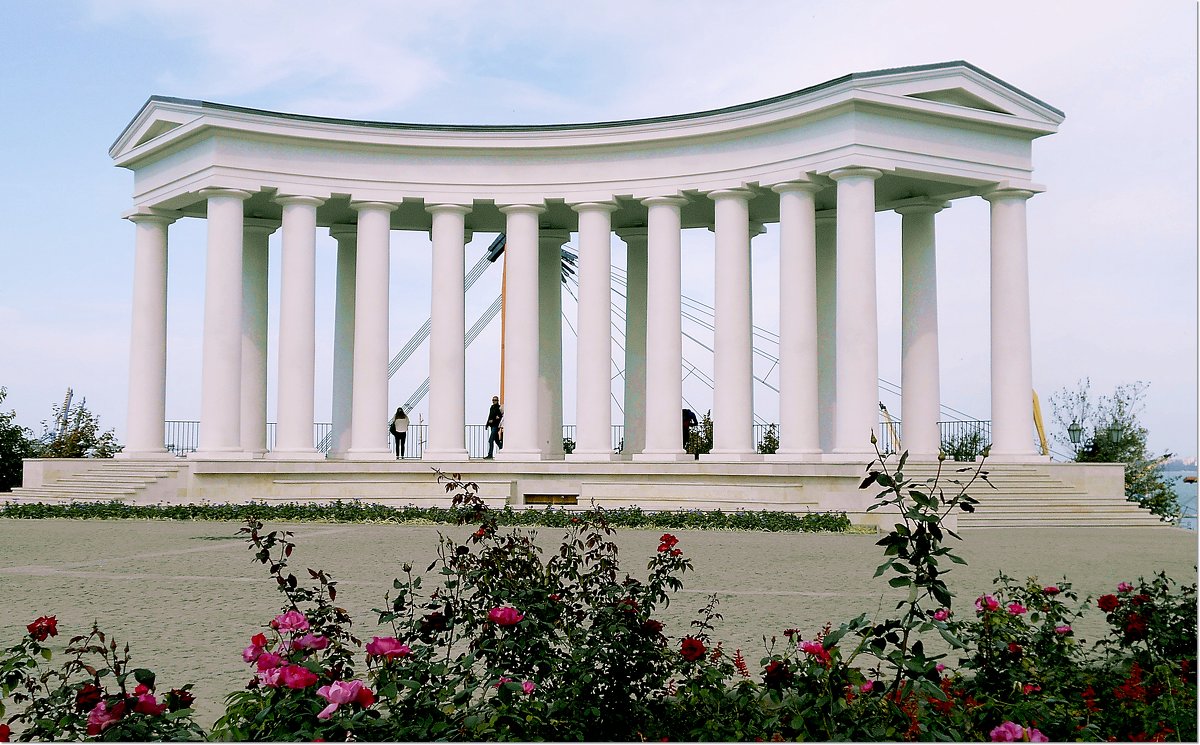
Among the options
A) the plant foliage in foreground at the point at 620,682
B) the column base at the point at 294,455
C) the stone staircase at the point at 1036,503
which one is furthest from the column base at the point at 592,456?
the plant foliage in foreground at the point at 620,682

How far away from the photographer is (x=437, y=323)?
53906 mm

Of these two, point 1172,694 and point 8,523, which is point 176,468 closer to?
point 8,523

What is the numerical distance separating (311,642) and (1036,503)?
38440 millimetres

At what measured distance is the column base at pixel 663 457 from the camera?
165ft

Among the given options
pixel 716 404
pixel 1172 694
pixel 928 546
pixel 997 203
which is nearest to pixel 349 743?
pixel 928 546

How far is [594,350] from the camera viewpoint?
173ft

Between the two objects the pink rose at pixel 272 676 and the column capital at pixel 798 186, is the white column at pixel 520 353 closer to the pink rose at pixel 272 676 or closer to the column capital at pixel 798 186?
the column capital at pixel 798 186

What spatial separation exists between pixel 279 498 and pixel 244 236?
55.1ft

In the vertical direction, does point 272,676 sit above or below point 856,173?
below

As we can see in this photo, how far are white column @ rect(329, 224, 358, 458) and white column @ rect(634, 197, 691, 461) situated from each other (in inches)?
628

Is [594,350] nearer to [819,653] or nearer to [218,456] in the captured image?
A: [218,456]

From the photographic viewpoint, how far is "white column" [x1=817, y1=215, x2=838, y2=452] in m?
56.1

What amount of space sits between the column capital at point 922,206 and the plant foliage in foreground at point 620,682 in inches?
1736

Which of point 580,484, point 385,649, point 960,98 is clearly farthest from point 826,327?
point 385,649
